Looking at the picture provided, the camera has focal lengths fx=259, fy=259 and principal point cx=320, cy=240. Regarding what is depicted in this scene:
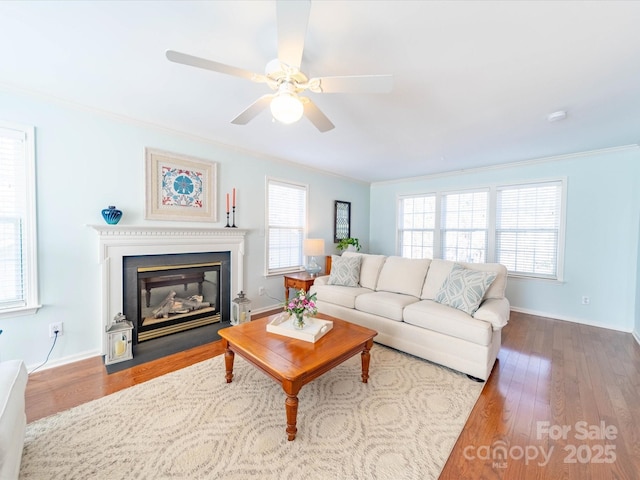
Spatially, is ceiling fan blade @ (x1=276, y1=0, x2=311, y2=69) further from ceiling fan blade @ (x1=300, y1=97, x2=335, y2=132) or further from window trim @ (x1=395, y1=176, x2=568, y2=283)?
window trim @ (x1=395, y1=176, x2=568, y2=283)

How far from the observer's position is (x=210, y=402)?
191cm

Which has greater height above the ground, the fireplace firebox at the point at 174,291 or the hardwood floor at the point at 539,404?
the fireplace firebox at the point at 174,291

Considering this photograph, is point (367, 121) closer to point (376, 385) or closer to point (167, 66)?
point (167, 66)

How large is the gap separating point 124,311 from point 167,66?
93.7 inches

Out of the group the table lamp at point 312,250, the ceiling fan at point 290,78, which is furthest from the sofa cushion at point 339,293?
the ceiling fan at point 290,78

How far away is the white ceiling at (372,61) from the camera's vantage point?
1.37m

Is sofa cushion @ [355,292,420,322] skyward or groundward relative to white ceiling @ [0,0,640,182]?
groundward

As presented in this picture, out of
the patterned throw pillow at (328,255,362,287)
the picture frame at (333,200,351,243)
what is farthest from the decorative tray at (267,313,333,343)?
the picture frame at (333,200,351,243)

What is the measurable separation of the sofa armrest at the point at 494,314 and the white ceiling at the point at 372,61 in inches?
71.9

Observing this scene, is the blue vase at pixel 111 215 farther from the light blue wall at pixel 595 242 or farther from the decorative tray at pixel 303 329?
the light blue wall at pixel 595 242

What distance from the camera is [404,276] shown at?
10.5ft

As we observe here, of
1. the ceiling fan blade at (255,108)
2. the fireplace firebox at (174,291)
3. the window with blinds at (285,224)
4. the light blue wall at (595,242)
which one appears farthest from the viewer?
the window with blinds at (285,224)

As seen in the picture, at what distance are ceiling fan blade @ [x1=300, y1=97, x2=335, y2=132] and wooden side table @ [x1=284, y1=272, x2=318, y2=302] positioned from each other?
7.49 feet

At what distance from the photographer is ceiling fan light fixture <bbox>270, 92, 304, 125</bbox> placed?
153 cm
